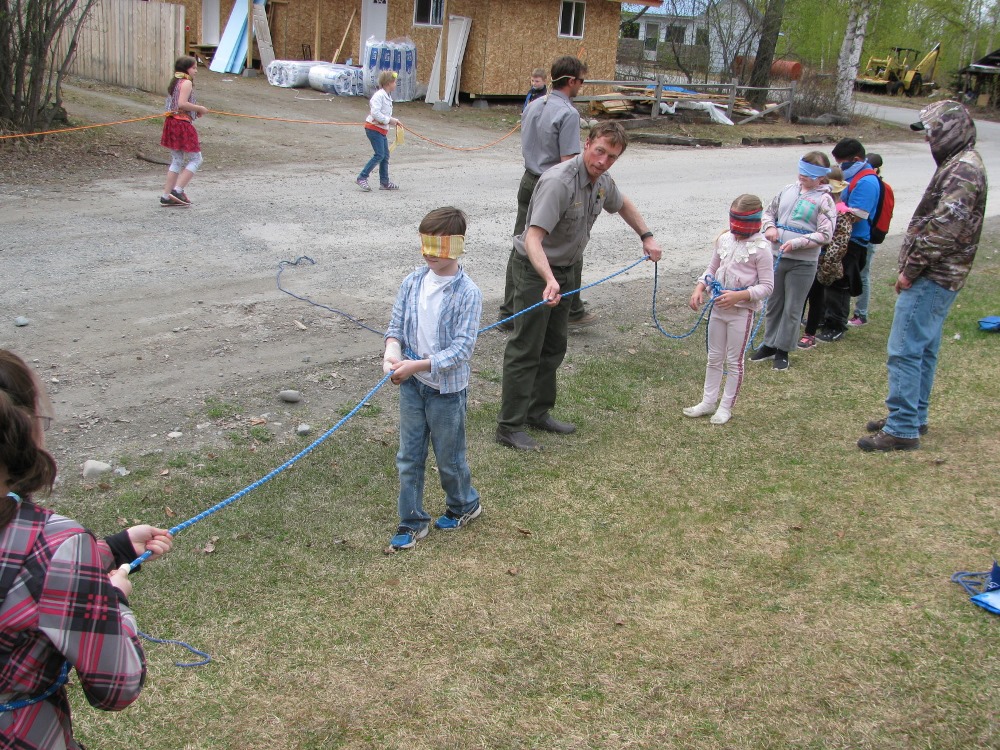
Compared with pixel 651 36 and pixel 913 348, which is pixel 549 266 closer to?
pixel 913 348

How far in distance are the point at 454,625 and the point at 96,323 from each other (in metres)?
4.73

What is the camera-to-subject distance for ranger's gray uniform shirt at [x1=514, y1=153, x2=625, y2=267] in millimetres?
5199

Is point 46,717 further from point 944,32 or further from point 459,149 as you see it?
point 944,32

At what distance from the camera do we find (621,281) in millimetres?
9617

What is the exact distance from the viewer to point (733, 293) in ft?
18.8

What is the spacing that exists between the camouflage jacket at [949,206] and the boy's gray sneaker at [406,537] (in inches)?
130

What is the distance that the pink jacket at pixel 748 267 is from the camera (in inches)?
230

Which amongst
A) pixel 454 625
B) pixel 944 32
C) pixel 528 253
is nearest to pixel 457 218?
pixel 528 253

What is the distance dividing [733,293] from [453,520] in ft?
8.05

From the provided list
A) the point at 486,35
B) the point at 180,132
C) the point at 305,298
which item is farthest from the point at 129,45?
the point at 305,298

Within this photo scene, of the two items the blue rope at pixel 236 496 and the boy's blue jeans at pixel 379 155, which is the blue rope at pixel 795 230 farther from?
the boy's blue jeans at pixel 379 155

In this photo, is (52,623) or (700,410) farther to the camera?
(700,410)

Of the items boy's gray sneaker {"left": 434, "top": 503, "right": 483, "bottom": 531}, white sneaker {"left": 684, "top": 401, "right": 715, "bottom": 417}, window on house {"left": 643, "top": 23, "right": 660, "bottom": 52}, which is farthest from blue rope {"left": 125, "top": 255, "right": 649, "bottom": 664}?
window on house {"left": 643, "top": 23, "right": 660, "bottom": 52}

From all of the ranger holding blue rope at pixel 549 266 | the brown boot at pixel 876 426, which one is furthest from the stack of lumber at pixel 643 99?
the ranger holding blue rope at pixel 549 266
